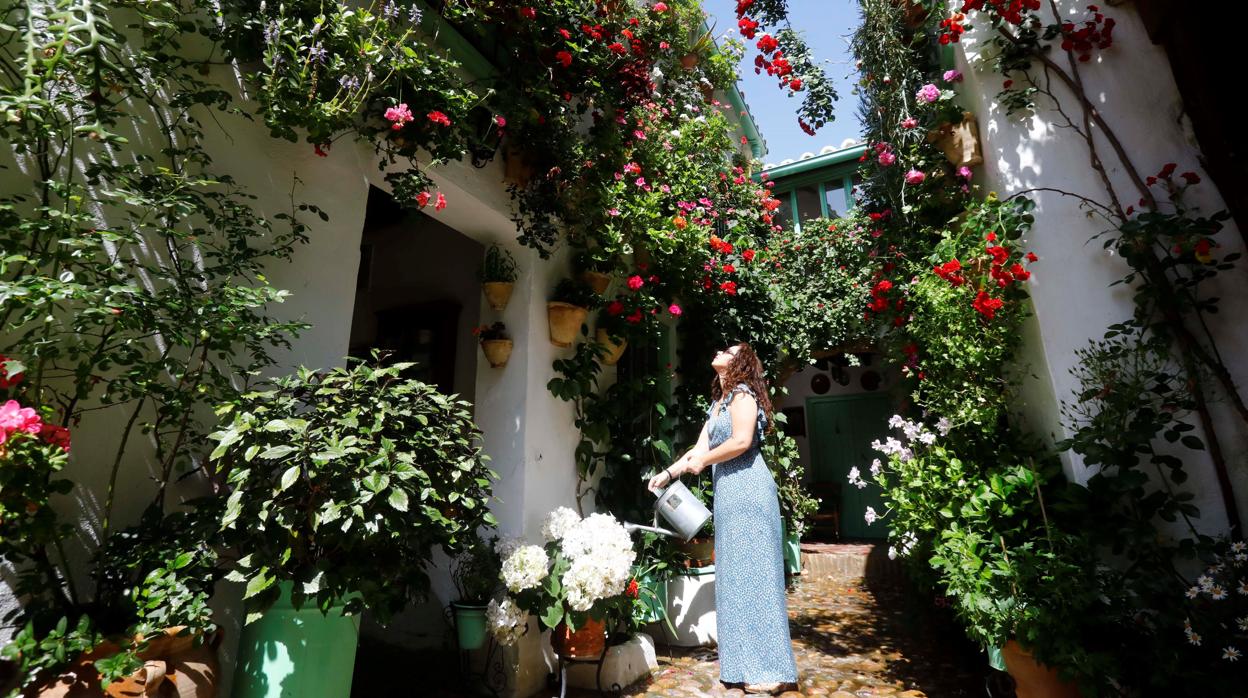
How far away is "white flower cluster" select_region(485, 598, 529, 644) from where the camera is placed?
2703 millimetres

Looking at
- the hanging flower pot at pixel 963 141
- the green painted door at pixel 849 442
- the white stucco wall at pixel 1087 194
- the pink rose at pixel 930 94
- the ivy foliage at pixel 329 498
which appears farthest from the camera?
the green painted door at pixel 849 442

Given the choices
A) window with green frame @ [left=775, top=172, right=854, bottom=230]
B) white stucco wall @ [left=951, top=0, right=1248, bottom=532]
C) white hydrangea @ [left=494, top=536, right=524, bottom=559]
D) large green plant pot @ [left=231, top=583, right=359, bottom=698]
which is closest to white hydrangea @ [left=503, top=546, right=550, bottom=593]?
white hydrangea @ [left=494, top=536, right=524, bottom=559]

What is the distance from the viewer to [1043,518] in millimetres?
2525

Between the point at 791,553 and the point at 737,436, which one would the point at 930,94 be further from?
the point at 791,553

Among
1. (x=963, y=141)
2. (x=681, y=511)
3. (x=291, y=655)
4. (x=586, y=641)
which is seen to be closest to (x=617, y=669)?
(x=586, y=641)

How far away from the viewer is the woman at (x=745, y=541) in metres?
2.72

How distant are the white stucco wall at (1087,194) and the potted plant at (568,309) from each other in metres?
2.42

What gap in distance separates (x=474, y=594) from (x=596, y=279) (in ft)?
6.67

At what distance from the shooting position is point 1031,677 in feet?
7.70

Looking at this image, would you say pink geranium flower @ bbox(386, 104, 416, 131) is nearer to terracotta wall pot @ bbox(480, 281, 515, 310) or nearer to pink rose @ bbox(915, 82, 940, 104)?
terracotta wall pot @ bbox(480, 281, 515, 310)

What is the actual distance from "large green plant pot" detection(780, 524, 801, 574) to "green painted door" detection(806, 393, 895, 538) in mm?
2486

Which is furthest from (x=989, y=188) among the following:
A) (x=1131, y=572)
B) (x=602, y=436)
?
(x=602, y=436)

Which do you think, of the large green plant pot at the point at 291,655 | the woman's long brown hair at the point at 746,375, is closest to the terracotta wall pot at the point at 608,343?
the woman's long brown hair at the point at 746,375

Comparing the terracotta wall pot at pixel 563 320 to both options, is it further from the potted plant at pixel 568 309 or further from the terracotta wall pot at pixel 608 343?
the terracotta wall pot at pixel 608 343
